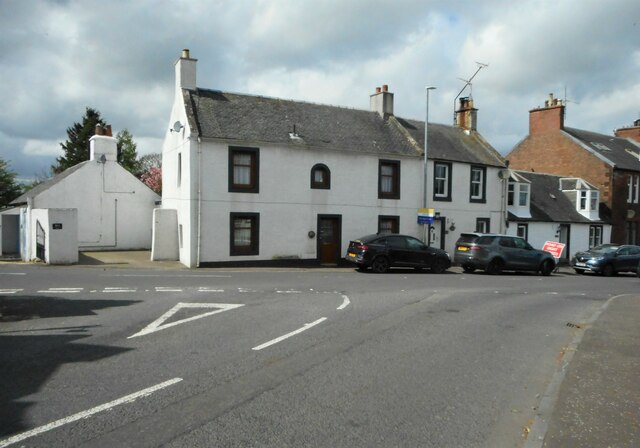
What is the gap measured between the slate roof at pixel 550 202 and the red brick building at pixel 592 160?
7.60 ft

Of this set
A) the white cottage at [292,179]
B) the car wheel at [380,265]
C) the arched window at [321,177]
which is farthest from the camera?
the arched window at [321,177]

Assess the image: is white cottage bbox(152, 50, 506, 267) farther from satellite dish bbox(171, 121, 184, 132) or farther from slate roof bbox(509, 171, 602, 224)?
slate roof bbox(509, 171, 602, 224)

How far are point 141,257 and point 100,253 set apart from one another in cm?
280

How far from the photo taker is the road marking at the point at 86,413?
459 centimetres

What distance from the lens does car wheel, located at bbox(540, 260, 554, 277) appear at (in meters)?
25.5

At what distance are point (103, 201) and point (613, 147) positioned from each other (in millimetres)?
37855

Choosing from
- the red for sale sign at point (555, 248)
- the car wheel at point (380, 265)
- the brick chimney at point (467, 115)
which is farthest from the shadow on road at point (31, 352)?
the brick chimney at point (467, 115)

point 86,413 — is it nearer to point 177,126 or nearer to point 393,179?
point 177,126

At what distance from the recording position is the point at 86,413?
5176 mm

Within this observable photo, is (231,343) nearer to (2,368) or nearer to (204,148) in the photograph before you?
(2,368)

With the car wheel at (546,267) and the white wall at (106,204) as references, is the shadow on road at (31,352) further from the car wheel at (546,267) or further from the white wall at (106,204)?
the car wheel at (546,267)

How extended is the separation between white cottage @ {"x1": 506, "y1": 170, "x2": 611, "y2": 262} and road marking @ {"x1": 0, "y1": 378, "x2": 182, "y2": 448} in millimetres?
29832

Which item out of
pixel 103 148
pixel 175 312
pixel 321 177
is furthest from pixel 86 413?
pixel 103 148

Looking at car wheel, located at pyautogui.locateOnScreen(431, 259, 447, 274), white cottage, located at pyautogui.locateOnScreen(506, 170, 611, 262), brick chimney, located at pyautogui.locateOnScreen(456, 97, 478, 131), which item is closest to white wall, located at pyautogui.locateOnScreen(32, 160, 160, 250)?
car wheel, located at pyautogui.locateOnScreen(431, 259, 447, 274)
